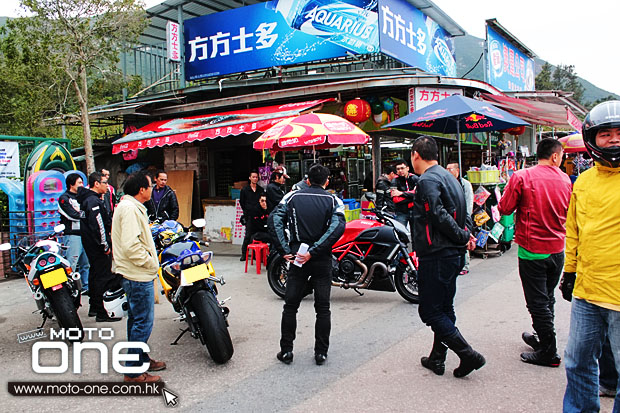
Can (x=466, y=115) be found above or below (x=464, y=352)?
above

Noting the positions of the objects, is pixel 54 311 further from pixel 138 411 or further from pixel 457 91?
→ pixel 457 91

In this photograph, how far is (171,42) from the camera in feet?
40.8

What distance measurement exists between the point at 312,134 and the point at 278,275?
2293mm

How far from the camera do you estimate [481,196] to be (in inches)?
325

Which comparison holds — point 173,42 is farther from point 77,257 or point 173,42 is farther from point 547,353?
point 547,353

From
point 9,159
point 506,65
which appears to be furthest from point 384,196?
point 506,65

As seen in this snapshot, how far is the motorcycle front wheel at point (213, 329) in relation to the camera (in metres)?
3.88

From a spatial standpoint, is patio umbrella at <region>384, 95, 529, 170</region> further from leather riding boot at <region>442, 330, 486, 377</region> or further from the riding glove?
the riding glove

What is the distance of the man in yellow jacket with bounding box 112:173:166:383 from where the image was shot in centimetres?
354

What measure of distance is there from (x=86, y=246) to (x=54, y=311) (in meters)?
1.14

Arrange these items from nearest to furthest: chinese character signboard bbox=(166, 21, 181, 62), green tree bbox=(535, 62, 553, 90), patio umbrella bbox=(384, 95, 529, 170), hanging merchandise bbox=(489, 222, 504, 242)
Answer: patio umbrella bbox=(384, 95, 529, 170) < hanging merchandise bbox=(489, 222, 504, 242) < chinese character signboard bbox=(166, 21, 181, 62) < green tree bbox=(535, 62, 553, 90)

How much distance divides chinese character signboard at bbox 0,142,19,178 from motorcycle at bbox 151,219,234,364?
635cm

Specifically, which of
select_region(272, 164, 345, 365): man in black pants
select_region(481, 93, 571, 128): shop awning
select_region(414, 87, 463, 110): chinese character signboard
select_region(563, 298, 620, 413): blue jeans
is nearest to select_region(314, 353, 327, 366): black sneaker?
select_region(272, 164, 345, 365): man in black pants

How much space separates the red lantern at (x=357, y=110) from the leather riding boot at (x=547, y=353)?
6497 mm
